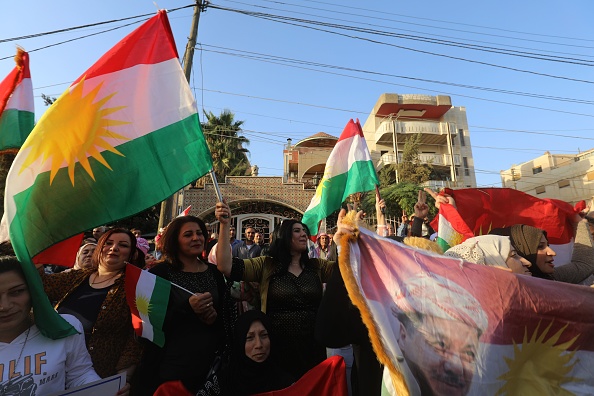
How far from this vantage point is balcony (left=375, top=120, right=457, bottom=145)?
2727cm

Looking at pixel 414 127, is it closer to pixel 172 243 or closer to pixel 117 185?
pixel 172 243

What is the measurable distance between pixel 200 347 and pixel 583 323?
2.13 m

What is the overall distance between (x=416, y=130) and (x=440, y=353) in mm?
27922

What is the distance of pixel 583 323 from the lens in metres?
1.61

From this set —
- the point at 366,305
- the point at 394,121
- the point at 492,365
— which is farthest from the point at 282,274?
the point at 394,121

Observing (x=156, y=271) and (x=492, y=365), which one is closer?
(x=492, y=365)

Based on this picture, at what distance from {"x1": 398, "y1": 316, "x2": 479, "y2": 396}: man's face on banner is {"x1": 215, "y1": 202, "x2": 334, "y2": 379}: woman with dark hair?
1.19 m

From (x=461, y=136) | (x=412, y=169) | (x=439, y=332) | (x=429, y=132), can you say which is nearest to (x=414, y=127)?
(x=429, y=132)

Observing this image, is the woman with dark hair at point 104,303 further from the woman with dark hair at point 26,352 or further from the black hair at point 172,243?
the woman with dark hair at point 26,352

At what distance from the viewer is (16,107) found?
3.69m

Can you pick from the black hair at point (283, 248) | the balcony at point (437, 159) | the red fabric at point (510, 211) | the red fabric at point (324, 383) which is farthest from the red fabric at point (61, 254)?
the balcony at point (437, 159)

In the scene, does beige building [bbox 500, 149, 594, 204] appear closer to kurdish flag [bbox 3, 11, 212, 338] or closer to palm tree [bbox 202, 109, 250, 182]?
palm tree [bbox 202, 109, 250, 182]

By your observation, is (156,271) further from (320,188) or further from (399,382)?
(320,188)

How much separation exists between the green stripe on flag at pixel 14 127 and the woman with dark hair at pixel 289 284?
2501mm
